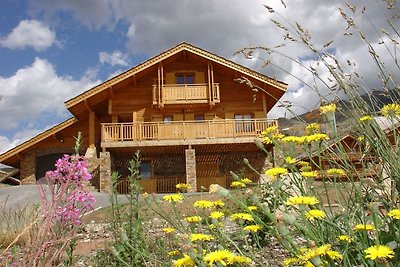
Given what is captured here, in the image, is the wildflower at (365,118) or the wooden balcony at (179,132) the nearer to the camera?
the wildflower at (365,118)

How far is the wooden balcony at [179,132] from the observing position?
64.6 feet

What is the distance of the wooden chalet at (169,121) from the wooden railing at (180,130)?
5cm

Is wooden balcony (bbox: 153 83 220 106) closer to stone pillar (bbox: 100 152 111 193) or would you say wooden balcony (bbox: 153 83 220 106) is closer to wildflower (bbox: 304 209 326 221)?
stone pillar (bbox: 100 152 111 193)

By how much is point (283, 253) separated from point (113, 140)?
51.8 ft

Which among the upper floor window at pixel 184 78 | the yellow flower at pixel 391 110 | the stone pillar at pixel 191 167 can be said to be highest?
the upper floor window at pixel 184 78

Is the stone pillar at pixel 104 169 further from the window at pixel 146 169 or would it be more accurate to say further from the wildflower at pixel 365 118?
the wildflower at pixel 365 118

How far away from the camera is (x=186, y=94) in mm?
21484

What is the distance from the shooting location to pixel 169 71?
898 inches

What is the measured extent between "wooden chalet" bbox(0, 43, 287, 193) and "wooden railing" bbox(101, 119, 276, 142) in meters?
0.05

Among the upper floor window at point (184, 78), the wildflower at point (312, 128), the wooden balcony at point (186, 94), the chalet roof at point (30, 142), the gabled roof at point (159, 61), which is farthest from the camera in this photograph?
the upper floor window at point (184, 78)

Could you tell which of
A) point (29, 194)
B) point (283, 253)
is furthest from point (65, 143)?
point (283, 253)

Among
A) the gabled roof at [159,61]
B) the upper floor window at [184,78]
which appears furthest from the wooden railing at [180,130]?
the upper floor window at [184,78]

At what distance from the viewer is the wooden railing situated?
1984 centimetres

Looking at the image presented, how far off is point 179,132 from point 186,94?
8.04 ft
